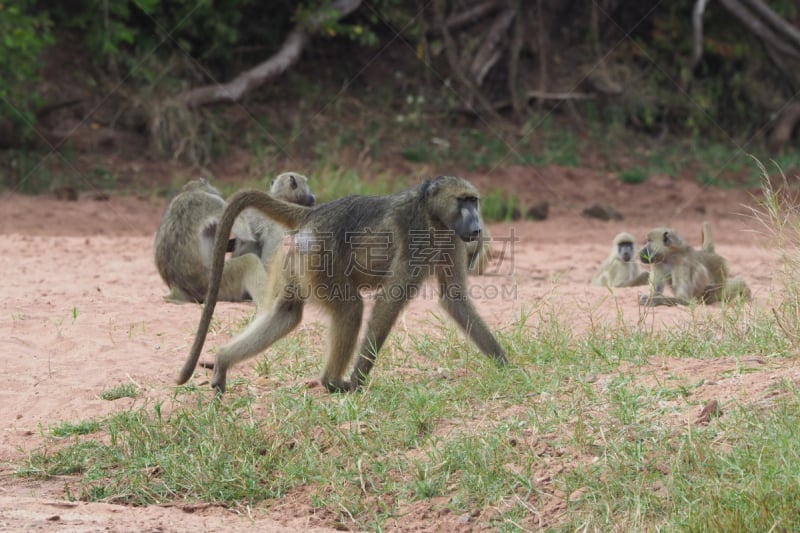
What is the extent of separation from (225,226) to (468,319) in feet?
4.69

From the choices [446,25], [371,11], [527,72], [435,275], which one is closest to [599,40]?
[527,72]

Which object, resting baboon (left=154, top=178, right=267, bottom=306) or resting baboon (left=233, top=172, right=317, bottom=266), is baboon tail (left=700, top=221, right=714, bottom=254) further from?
resting baboon (left=154, top=178, right=267, bottom=306)

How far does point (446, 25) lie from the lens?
15.3 meters

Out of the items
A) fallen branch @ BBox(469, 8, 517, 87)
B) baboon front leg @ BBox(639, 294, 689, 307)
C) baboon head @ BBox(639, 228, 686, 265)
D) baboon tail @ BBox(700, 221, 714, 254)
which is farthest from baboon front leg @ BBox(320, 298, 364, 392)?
fallen branch @ BBox(469, 8, 517, 87)

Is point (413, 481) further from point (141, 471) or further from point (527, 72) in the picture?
point (527, 72)

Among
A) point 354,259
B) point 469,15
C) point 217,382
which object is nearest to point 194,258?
point 217,382

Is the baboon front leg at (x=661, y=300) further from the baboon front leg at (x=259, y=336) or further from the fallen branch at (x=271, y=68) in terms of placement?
the fallen branch at (x=271, y=68)

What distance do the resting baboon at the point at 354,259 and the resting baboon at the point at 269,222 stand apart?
2167 millimetres

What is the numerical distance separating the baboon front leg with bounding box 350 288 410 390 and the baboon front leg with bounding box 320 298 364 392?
65 mm

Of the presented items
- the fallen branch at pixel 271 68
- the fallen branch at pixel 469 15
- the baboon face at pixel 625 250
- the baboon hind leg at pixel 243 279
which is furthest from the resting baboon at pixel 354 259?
the fallen branch at pixel 469 15

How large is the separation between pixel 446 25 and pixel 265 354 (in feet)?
33.7

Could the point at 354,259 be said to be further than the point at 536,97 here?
No

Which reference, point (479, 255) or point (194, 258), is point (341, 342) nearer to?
point (194, 258)

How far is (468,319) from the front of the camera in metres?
5.61
